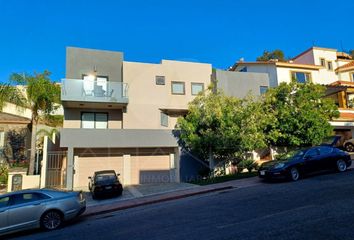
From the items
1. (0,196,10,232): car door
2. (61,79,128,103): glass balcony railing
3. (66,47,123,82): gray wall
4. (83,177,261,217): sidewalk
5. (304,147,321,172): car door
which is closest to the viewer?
(0,196,10,232): car door

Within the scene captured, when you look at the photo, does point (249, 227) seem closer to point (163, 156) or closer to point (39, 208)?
point (39, 208)

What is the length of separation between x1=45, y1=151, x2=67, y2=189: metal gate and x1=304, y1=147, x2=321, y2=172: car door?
1547 cm

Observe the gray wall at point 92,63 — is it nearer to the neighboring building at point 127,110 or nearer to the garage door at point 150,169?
the neighboring building at point 127,110

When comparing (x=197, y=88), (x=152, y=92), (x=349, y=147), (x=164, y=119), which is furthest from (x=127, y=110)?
(x=349, y=147)

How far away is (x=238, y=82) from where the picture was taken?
23.6 meters

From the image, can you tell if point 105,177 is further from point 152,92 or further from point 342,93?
point 342,93

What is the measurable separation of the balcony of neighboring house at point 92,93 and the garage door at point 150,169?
4.59 metres

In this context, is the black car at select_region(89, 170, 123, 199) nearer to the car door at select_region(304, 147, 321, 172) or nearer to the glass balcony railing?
the glass balcony railing

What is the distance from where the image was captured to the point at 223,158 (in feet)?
68.2

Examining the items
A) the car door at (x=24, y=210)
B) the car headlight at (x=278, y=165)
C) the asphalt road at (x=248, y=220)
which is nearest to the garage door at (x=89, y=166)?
the asphalt road at (x=248, y=220)

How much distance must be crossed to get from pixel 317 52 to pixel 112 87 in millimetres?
27883

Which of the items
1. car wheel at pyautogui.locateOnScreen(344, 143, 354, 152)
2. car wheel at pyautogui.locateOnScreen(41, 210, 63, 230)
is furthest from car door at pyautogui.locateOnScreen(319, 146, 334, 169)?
car wheel at pyautogui.locateOnScreen(41, 210, 63, 230)

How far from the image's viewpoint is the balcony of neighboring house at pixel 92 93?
19.5m

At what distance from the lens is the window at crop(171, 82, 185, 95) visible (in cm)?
2264
